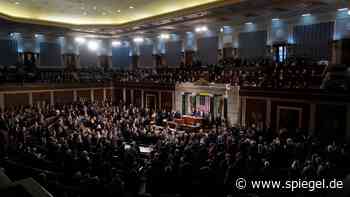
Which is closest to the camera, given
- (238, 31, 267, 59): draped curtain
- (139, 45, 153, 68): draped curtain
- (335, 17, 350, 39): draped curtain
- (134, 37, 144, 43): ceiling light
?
(335, 17, 350, 39): draped curtain

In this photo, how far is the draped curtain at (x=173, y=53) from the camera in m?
27.6

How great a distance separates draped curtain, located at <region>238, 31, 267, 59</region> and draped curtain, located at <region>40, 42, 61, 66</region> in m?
19.4

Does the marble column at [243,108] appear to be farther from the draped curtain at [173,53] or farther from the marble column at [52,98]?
the marble column at [52,98]

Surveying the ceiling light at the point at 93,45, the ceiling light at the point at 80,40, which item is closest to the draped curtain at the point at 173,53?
the ceiling light at the point at 93,45

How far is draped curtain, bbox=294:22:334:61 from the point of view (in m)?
17.8

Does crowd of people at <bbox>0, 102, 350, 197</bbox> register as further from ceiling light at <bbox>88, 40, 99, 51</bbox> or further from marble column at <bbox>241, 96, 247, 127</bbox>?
ceiling light at <bbox>88, 40, 99, 51</bbox>

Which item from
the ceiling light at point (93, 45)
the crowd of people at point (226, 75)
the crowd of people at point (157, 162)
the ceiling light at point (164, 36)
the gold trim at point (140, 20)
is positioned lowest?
the crowd of people at point (157, 162)

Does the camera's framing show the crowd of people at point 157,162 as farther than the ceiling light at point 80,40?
No

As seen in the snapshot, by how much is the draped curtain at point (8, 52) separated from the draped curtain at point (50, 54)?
247cm

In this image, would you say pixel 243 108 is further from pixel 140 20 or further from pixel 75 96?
pixel 75 96

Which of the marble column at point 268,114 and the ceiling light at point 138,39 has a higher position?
the ceiling light at point 138,39

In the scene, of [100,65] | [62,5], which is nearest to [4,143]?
[62,5]

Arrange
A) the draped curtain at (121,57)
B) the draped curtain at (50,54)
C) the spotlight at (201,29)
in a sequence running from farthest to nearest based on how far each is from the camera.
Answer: the draped curtain at (121,57) → the draped curtain at (50,54) → the spotlight at (201,29)

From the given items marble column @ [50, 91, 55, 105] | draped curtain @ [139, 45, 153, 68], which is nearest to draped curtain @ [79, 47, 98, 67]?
draped curtain @ [139, 45, 153, 68]
